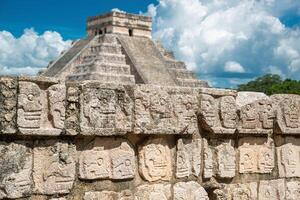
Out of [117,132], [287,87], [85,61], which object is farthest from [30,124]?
[287,87]

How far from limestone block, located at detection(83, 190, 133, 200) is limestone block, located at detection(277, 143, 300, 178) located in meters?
1.55

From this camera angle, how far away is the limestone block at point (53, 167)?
11.4 feet

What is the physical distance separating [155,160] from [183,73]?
38376 millimetres

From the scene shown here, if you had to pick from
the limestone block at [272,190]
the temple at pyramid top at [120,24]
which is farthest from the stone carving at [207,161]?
the temple at pyramid top at [120,24]

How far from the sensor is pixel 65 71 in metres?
42.1

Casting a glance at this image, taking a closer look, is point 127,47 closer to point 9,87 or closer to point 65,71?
point 65,71

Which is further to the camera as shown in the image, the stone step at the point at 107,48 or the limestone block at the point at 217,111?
the stone step at the point at 107,48

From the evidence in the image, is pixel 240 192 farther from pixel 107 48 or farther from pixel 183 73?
pixel 183 73

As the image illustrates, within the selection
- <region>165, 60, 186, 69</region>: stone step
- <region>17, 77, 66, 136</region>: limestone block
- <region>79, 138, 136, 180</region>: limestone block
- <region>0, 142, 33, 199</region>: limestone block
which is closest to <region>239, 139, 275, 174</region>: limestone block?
<region>79, 138, 136, 180</region>: limestone block

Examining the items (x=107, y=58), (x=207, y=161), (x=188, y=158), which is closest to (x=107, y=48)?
(x=107, y=58)

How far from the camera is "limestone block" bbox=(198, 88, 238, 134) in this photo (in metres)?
4.30

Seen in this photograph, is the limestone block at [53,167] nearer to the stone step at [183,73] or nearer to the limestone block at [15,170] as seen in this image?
the limestone block at [15,170]

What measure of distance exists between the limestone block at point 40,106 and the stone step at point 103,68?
32931 mm

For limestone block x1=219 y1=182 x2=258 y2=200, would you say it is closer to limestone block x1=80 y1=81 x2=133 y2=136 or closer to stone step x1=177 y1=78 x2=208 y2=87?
limestone block x1=80 y1=81 x2=133 y2=136
